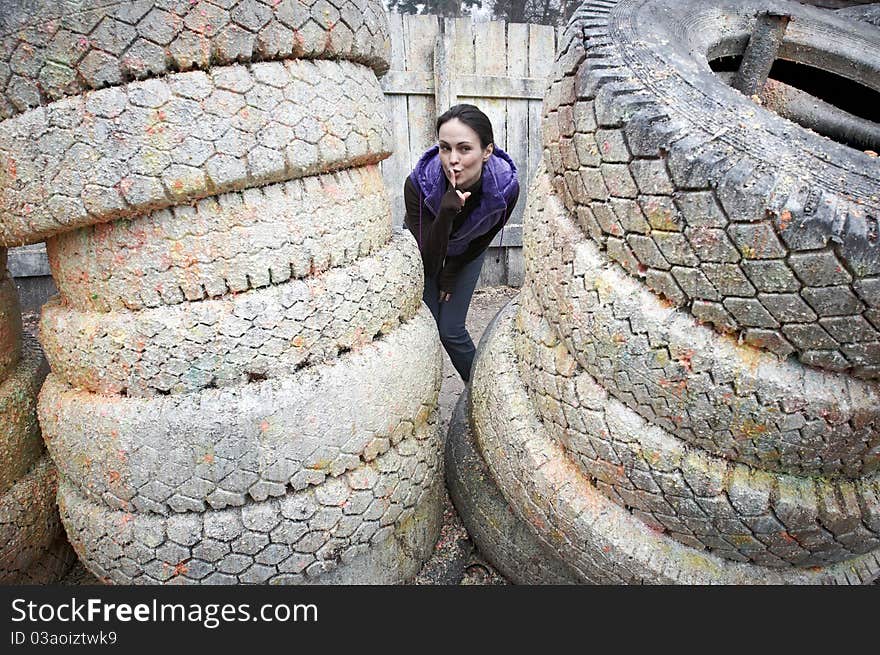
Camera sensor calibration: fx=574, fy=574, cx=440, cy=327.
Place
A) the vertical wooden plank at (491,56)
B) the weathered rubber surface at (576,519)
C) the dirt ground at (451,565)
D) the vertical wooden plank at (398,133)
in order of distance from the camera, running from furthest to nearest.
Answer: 1. the vertical wooden plank at (491,56)
2. the vertical wooden plank at (398,133)
3. the dirt ground at (451,565)
4. the weathered rubber surface at (576,519)

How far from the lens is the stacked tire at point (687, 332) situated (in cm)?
103

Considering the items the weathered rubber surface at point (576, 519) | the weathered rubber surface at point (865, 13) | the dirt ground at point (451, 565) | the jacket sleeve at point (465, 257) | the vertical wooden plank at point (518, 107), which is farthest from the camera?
the vertical wooden plank at point (518, 107)

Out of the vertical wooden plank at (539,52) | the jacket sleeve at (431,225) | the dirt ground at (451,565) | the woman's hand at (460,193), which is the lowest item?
the dirt ground at (451,565)

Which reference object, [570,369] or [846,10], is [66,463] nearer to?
[570,369]

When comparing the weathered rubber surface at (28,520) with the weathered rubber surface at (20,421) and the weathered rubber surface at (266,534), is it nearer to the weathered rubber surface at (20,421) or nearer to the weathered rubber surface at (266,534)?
the weathered rubber surface at (20,421)


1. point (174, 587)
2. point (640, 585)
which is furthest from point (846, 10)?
point (174, 587)

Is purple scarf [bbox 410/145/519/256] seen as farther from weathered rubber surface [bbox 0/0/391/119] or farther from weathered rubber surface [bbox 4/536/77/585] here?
weathered rubber surface [bbox 4/536/77/585]

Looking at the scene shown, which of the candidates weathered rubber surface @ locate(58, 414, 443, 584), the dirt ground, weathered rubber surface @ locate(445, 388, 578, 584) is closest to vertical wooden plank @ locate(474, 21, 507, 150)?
weathered rubber surface @ locate(445, 388, 578, 584)

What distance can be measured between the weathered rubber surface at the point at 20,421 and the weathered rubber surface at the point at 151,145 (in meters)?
0.54

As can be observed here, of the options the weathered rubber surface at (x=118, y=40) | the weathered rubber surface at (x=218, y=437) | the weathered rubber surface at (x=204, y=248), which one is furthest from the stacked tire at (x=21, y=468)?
the weathered rubber surface at (x=118, y=40)

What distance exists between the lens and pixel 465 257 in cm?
269

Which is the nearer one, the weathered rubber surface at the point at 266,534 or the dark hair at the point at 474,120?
the weathered rubber surface at the point at 266,534

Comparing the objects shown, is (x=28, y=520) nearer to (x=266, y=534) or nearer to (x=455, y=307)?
(x=266, y=534)

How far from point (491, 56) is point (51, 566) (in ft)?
15.1
